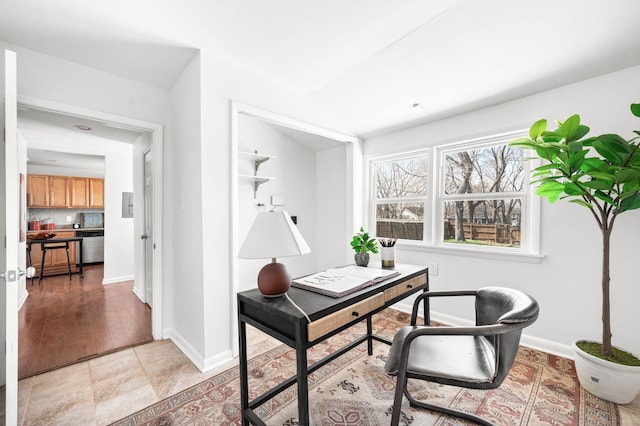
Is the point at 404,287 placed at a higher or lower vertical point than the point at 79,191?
lower

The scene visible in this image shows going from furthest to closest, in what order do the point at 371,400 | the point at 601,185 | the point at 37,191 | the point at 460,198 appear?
the point at 37,191, the point at 460,198, the point at 371,400, the point at 601,185

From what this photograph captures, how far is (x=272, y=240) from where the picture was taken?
137 centimetres

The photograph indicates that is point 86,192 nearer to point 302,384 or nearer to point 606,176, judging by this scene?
point 302,384

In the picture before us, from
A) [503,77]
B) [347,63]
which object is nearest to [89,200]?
[347,63]

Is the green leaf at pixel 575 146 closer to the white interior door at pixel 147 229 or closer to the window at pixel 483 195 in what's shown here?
the window at pixel 483 195

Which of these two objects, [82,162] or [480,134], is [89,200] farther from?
[480,134]

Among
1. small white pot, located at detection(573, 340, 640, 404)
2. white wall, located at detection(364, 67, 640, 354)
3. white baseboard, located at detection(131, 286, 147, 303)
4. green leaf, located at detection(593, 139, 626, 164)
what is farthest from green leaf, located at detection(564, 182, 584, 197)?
white baseboard, located at detection(131, 286, 147, 303)

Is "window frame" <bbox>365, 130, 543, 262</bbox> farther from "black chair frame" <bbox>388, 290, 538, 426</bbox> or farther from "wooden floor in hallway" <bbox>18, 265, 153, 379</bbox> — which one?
"wooden floor in hallway" <bbox>18, 265, 153, 379</bbox>

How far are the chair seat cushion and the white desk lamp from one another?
2.22 feet

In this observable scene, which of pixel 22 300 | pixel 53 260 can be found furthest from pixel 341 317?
pixel 53 260

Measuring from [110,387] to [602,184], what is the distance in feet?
11.1

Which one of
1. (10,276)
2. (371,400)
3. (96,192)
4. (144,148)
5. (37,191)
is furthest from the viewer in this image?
(96,192)

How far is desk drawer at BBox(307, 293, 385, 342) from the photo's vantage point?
1215 mm

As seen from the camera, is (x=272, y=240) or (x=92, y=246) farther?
(x=92, y=246)
